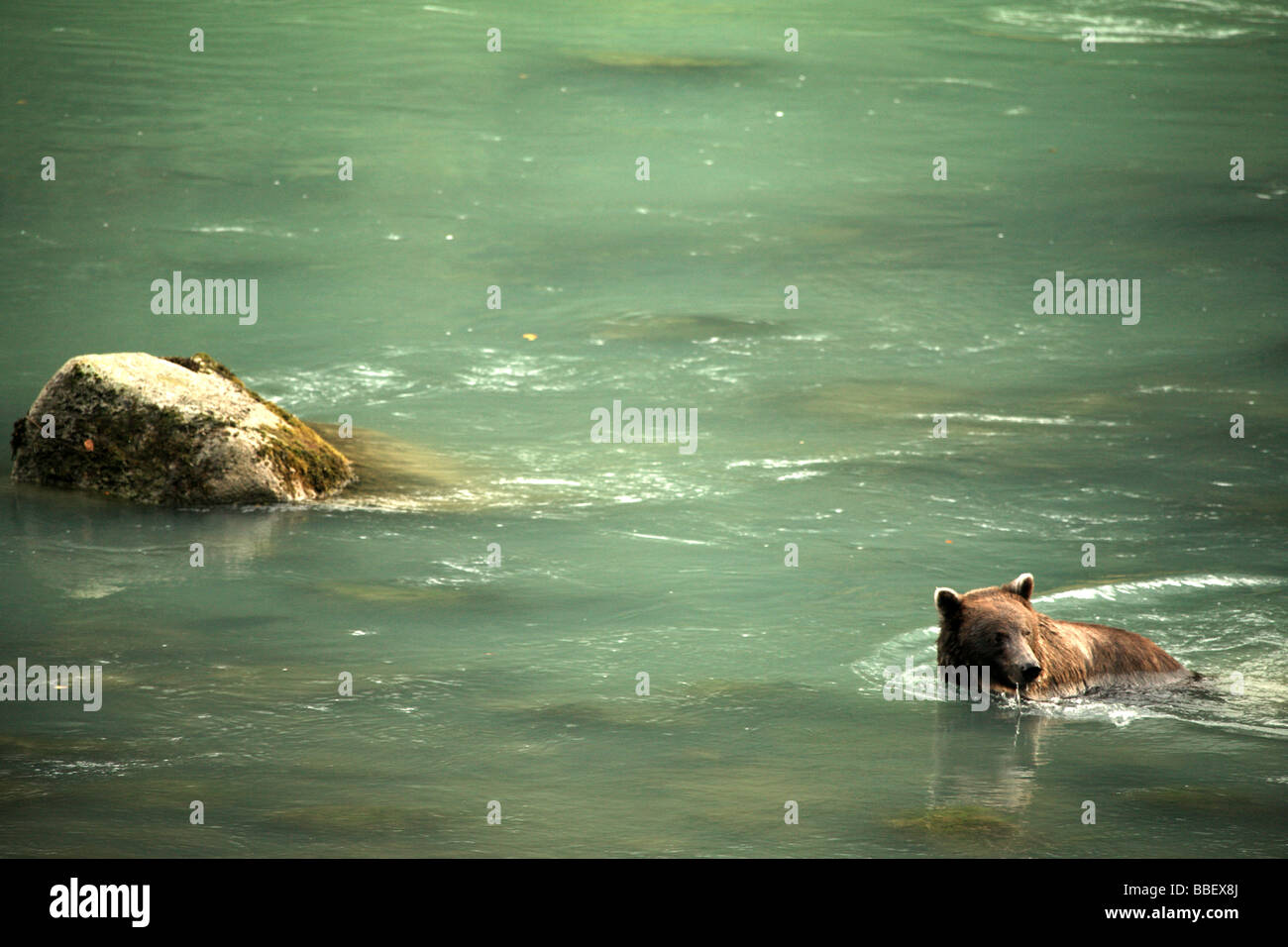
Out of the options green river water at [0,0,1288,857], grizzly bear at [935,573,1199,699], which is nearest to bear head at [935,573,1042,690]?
grizzly bear at [935,573,1199,699]

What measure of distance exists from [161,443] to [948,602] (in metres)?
6.13

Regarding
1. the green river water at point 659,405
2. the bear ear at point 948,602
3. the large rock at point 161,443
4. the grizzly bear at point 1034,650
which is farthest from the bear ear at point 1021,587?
the large rock at point 161,443

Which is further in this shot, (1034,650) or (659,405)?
(659,405)

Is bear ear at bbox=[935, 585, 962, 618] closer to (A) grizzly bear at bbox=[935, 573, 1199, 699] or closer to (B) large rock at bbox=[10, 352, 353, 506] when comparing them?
(A) grizzly bear at bbox=[935, 573, 1199, 699]

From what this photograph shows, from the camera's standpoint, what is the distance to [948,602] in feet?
29.2

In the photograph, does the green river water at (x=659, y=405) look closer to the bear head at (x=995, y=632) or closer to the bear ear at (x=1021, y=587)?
the bear head at (x=995, y=632)

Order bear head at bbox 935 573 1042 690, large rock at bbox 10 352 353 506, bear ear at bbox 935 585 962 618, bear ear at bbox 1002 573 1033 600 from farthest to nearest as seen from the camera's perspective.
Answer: large rock at bbox 10 352 353 506 < bear ear at bbox 1002 573 1033 600 < bear ear at bbox 935 585 962 618 < bear head at bbox 935 573 1042 690

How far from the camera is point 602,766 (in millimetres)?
8320

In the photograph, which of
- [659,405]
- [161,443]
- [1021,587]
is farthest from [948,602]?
[659,405]

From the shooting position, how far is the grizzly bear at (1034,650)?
872 cm

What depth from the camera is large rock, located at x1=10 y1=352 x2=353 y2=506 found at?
12664 millimetres

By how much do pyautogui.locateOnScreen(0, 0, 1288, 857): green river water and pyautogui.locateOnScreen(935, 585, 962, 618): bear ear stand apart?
1.72ft

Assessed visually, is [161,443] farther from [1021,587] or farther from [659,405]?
[1021,587]

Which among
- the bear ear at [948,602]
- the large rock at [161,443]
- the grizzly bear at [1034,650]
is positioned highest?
the large rock at [161,443]
